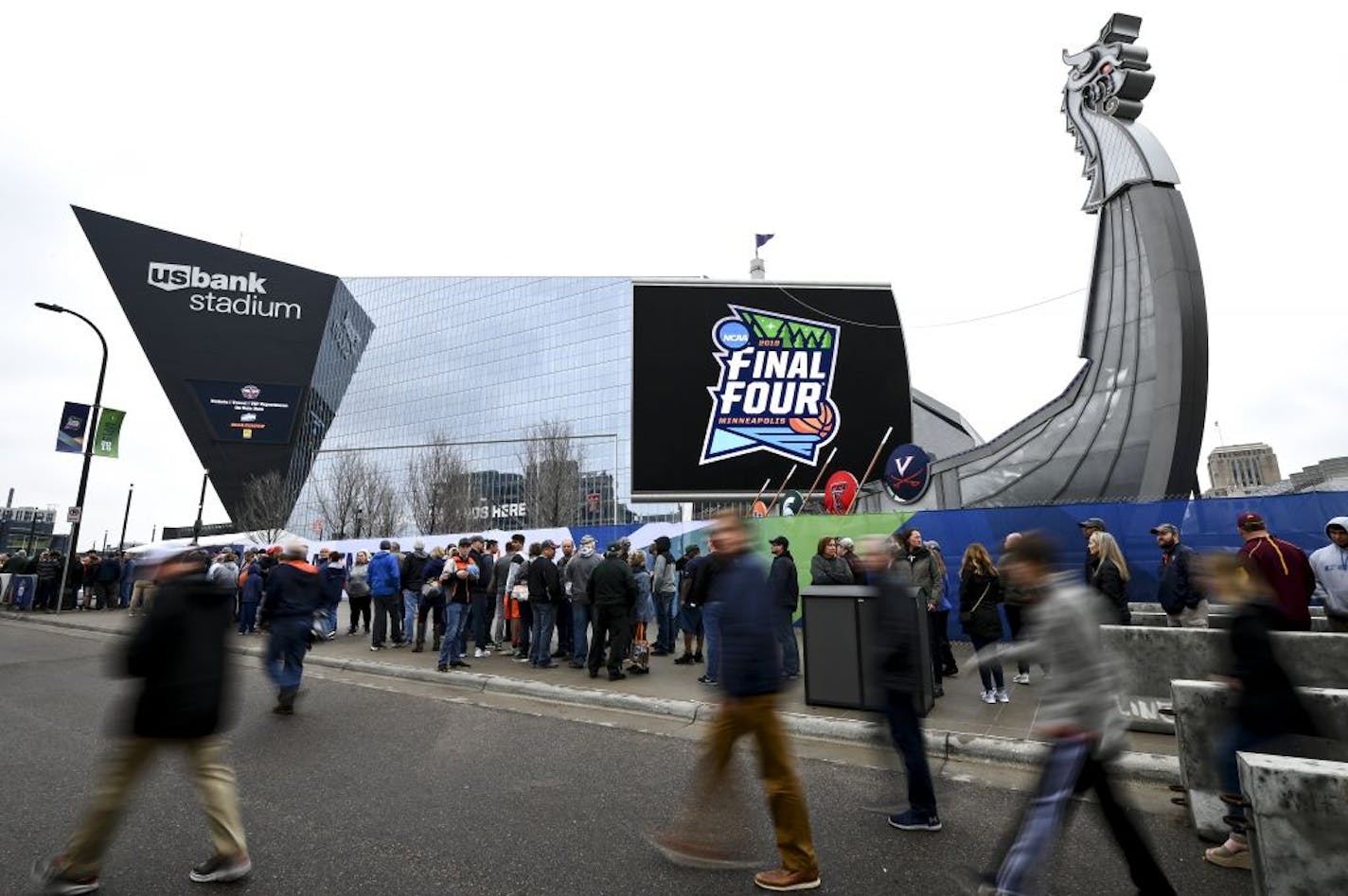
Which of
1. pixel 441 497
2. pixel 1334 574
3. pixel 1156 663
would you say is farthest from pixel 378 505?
pixel 1334 574

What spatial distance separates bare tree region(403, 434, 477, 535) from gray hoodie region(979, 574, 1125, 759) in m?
51.1

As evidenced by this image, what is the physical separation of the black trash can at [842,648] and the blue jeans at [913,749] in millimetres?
2582

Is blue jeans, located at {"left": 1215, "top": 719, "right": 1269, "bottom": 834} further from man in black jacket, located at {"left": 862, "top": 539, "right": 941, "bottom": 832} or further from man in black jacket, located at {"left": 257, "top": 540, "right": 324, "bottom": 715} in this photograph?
man in black jacket, located at {"left": 257, "top": 540, "right": 324, "bottom": 715}

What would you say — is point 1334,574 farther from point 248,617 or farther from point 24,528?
point 24,528

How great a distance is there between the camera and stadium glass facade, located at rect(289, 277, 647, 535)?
74438 millimetres

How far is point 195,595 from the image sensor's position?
368 centimetres

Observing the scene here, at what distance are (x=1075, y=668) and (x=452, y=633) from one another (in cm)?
835

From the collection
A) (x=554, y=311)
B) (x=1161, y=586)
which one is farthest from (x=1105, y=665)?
(x=554, y=311)

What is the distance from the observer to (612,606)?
898cm

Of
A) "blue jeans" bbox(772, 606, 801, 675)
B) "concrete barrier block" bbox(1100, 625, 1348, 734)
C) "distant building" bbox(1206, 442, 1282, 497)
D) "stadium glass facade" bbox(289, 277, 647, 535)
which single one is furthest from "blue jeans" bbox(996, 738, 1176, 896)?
"distant building" bbox(1206, 442, 1282, 497)

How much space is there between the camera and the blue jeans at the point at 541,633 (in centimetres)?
993

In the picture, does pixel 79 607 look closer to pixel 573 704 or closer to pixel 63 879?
pixel 573 704

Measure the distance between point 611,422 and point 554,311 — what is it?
17.8 metres

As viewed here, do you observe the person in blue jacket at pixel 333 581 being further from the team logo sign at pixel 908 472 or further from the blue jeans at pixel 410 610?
the team logo sign at pixel 908 472
